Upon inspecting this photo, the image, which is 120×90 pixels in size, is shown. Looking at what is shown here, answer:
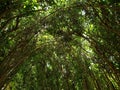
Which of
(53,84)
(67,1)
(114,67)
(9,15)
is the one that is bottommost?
(53,84)

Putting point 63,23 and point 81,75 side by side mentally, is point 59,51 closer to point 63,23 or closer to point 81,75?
point 81,75

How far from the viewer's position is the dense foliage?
391 inches

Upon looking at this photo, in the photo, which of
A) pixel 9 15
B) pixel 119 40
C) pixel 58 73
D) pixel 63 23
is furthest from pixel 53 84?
pixel 9 15

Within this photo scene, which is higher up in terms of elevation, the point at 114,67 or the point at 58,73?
the point at 114,67

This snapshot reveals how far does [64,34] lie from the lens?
1456 cm

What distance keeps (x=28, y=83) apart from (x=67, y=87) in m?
2.86

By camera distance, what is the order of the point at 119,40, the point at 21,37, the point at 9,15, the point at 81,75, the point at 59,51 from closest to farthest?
the point at 9,15 → the point at 119,40 → the point at 21,37 → the point at 81,75 → the point at 59,51

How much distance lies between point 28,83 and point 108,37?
1047cm

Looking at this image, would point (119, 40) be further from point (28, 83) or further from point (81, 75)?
point (28, 83)

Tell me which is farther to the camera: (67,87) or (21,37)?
(67,87)

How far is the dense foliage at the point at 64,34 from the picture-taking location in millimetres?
9938

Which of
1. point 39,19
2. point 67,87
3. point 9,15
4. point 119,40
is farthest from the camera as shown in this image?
point 67,87

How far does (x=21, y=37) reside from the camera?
11977 mm

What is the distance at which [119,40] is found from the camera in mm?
11203
